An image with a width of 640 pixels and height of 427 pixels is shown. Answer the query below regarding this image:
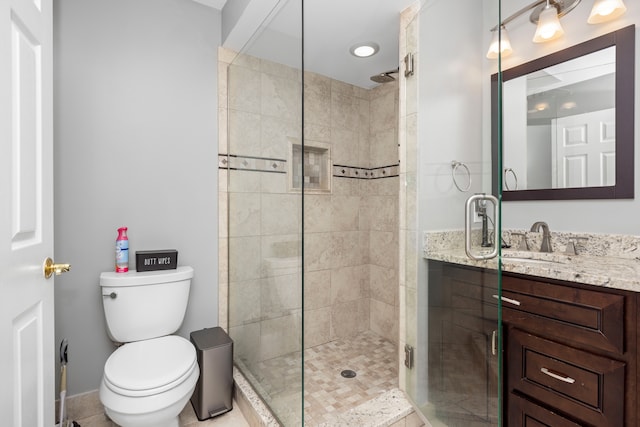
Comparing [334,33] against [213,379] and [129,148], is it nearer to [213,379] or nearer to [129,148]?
[129,148]

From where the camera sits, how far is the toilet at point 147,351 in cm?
128

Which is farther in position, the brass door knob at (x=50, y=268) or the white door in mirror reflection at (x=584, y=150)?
the white door in mirror reflection at (x=584, y=150)

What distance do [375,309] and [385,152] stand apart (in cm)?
142

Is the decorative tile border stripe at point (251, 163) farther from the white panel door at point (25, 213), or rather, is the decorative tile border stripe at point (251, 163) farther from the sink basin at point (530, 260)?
the sink basin at point (530, 260)

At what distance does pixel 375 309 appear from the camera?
2.84m

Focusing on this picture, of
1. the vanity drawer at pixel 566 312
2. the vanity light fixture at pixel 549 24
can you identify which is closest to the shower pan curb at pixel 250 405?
the vanity drawer at pixel 566 312

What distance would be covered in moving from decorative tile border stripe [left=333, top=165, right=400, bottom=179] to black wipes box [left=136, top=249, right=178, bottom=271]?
146cm

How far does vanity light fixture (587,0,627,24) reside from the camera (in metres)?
1.49

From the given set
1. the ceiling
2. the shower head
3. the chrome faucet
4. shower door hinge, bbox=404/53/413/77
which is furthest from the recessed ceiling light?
the chrome faucet

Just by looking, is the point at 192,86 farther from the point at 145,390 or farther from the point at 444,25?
the point at 145,390

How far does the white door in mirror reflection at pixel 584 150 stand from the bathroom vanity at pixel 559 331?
0.44 meters

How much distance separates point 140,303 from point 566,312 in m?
1.99

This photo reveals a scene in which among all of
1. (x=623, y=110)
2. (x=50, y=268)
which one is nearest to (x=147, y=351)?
(x=50, y=268)

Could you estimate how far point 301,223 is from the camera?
120 centimetres
